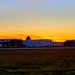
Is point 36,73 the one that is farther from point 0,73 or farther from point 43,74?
point 0,73

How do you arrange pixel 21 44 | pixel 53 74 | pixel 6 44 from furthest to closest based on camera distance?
pixel 21 44 < pixel 6 44 < pixel 53 74

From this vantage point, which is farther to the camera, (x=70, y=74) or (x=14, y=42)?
(x=14, y=42)

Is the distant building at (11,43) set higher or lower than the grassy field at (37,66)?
higher

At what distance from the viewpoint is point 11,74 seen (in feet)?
91.9

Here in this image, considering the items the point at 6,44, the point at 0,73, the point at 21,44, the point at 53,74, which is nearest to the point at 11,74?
the point at 0,73

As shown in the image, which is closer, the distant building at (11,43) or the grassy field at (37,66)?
the grassy field at (37,66)

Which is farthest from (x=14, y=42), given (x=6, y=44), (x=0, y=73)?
(x=0, y=73)

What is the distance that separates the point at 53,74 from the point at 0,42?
16344 centimetres

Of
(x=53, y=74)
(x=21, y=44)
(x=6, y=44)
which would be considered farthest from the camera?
(x=21, y=44)

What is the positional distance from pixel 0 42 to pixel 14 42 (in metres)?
8.60

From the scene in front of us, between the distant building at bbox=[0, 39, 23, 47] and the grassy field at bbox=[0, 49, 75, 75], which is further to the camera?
the distant building at bbox=[0, 39, 23, 47]

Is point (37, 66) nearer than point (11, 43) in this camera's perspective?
Yes

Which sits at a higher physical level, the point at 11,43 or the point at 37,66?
the point at 11,43

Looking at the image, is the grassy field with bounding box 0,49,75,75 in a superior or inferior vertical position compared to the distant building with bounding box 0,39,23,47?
inferior
